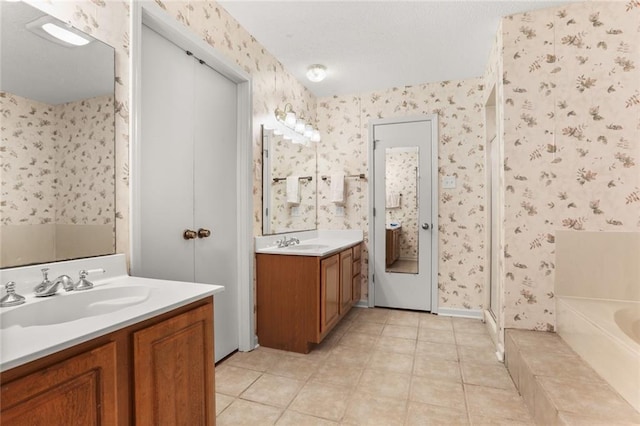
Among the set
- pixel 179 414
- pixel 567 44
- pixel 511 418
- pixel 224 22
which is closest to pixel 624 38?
pixel 567 44

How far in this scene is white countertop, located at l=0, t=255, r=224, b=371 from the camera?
2.35 ft

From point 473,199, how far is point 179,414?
314cm

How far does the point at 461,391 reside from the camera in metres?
1.94

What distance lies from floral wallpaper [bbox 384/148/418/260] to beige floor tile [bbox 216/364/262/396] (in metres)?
2.10

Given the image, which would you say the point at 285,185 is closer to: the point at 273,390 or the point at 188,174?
the point at 188,174

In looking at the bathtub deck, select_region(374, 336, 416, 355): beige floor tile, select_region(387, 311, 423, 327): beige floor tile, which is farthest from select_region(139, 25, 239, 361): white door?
the bathtub deck

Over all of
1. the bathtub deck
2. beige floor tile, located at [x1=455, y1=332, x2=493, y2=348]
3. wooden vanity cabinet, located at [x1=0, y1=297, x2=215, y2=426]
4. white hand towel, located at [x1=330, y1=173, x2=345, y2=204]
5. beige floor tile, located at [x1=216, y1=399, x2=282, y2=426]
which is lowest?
beige floor tile, located at [x1=455, y1=332, x2=493, y2=348]

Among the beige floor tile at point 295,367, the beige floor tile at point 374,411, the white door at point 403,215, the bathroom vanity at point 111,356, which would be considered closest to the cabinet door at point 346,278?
the white door at point 403,215

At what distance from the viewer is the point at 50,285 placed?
1.14m

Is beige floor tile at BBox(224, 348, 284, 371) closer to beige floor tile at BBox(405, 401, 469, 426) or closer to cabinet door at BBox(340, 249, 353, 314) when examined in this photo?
cabinet door at BBox(340, 249, 353, 314)

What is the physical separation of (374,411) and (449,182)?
241cm

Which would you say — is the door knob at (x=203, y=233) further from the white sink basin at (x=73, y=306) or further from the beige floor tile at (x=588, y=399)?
the beige floor tile at (x=588, y=399)

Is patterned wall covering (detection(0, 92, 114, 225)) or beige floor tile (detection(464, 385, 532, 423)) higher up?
patterned wall covering (detection(0, 92, 114, 225))

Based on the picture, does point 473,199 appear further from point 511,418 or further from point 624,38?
point 511,418
